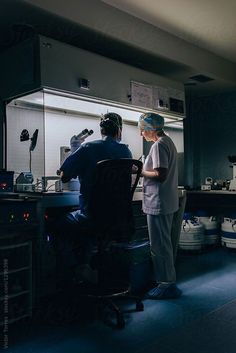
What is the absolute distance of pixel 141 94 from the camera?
3.46 metres

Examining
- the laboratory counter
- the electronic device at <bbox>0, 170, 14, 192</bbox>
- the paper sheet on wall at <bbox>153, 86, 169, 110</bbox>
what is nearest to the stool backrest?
the electronic device at <bbox>0, 170, 14, 192</bbox>

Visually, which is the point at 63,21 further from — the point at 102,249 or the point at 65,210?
the point at 102,249

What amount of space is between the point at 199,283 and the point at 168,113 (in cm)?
191

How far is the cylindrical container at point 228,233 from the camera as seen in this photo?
4.30 meters

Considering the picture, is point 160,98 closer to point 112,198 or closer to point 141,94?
point 141,94

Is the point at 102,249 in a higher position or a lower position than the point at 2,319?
higher

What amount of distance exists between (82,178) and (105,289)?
0.85m

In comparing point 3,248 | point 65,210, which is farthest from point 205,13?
point 3,248

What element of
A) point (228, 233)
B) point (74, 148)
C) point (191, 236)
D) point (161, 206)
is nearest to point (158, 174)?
point (161, 206)

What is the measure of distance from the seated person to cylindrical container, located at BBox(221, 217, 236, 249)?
2499 mm

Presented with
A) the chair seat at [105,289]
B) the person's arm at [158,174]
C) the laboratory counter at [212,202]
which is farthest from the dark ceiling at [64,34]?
the chair seat at [105,289]

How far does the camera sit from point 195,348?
6.20 ft

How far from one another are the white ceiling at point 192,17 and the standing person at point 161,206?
1.07m

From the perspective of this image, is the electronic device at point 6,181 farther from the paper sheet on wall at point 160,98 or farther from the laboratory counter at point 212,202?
the laboratory counter at point 212,202
